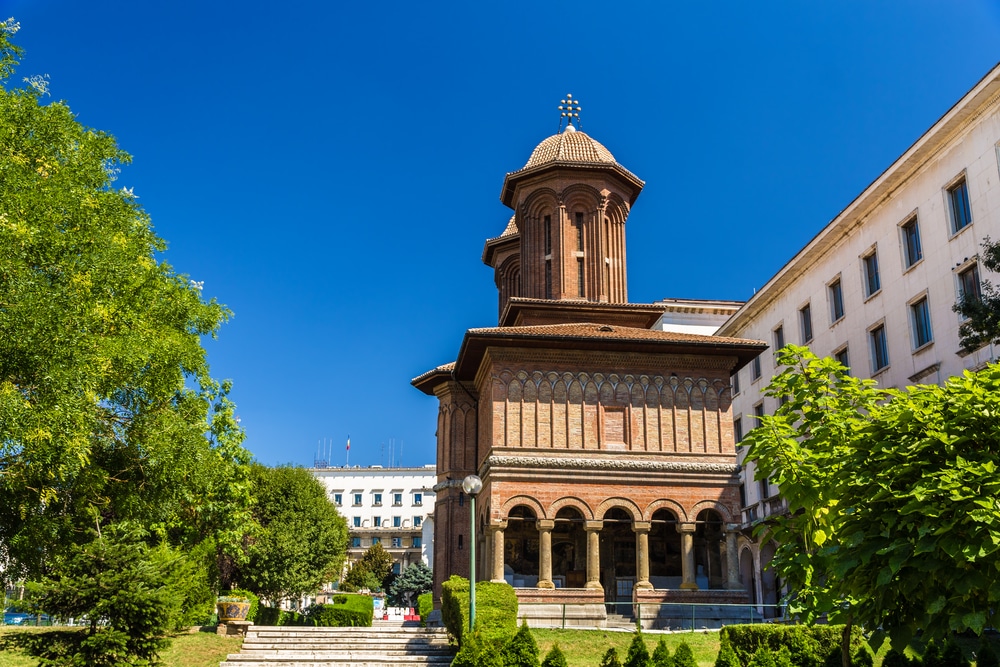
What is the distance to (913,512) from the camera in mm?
7957

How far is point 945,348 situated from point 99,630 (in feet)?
71.7

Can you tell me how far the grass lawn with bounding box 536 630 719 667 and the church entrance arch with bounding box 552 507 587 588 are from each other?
756 centimetres

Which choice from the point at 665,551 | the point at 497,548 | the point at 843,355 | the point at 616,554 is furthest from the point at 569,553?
the point at 843,355

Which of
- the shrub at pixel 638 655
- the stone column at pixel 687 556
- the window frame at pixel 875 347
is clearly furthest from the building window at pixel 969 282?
the shrub at pixel 638 655

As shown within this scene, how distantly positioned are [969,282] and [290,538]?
93.3ft

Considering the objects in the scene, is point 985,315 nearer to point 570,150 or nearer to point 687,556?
point 687,556

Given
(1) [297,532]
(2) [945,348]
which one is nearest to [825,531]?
(2) [945,348]

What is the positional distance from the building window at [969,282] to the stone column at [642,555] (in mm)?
10374

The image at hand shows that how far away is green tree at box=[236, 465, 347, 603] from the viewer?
130 feet

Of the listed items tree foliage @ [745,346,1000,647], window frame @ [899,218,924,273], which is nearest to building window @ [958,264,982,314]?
window frame @ [899,218,924,273]

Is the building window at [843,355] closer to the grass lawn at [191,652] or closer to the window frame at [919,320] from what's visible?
the window frame at [919,320]

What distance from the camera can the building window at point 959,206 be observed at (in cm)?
2480

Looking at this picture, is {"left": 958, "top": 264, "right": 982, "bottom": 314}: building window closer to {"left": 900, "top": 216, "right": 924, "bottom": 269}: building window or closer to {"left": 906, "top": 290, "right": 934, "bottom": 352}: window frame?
{"left": 906, "top": 290, "right": 934, "bottom": 352}: window frame

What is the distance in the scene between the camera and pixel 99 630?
1360 centimetres
